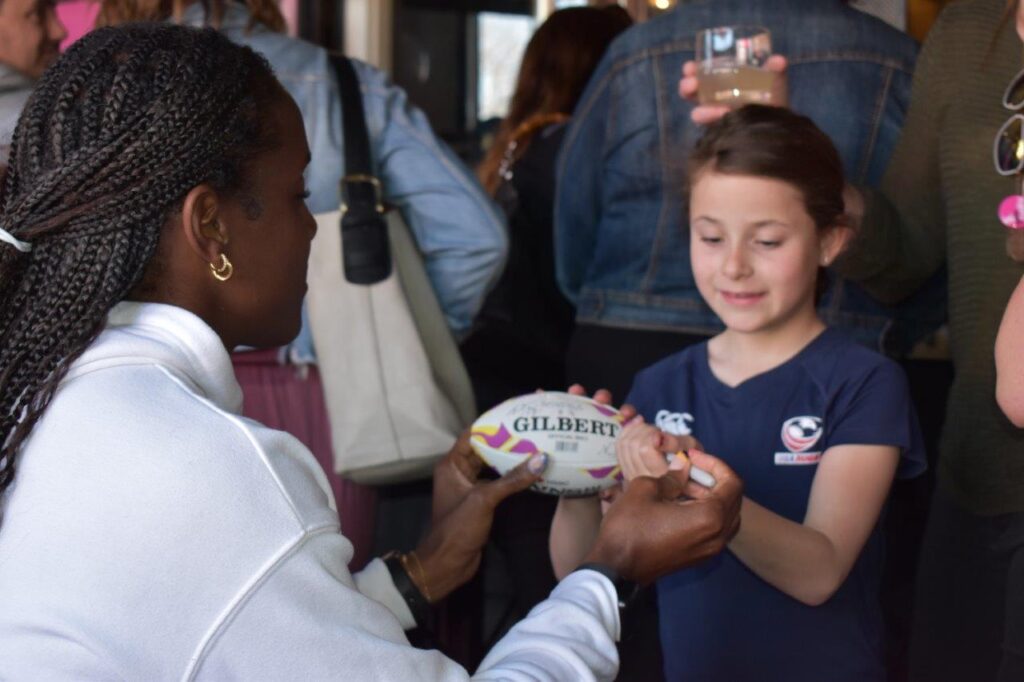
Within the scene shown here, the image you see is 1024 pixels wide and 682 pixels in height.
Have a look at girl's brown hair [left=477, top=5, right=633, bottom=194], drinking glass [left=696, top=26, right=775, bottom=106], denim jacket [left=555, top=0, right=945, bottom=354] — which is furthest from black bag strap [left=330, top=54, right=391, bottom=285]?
girl's brown hair [left=477, top=5, right=633, bottom=194]

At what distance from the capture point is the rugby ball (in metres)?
2.38

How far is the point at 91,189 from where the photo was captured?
1.56 metres

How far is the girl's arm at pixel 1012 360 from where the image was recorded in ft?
6.19

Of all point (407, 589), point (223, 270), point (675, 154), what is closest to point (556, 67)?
point (675, 154)

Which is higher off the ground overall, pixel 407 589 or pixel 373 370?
pixel 373 370

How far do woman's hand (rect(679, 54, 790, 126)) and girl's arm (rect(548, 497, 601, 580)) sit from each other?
2.68 ft

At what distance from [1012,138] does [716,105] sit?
A: 0.68 metres

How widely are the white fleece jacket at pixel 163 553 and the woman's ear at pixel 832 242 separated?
4.11ft

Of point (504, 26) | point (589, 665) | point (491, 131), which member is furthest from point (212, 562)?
point (504, 26)

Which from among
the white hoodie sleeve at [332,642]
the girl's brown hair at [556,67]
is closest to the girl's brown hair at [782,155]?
the white hoodie sleeve at [332,642]

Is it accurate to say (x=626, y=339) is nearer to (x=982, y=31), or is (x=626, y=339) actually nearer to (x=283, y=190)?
(x=982, y=31)

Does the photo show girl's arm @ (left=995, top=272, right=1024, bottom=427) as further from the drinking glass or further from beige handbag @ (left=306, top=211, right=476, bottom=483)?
beige handbag @ (left=306, top=211, right=476, bottom=483)

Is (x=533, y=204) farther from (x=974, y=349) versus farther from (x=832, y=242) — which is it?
(x=974, y=349)

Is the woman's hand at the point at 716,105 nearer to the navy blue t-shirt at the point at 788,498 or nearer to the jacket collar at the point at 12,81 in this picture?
the navy blue t-shirt at the point at 788,498
